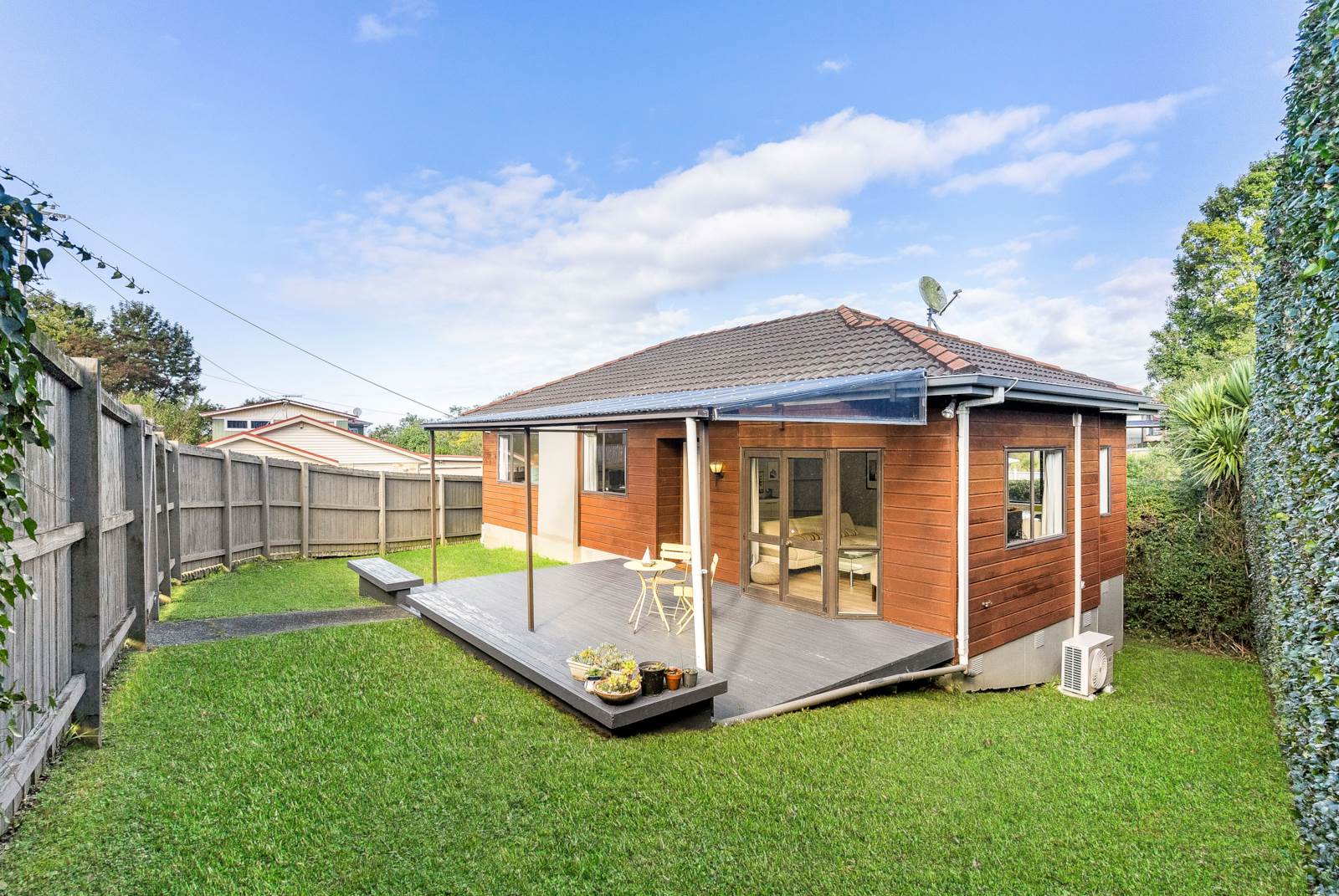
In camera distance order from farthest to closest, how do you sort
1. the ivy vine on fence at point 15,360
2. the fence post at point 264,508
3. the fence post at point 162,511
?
the fence post at point 264,508
the fence post at point 162,511
the ivy vine on fence at point 15,360

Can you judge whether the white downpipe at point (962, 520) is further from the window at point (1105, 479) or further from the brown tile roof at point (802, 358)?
the window at point (1105, 479)

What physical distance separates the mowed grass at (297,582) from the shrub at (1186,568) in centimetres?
940

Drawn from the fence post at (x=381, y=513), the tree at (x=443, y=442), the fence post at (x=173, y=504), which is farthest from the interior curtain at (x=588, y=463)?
the tree at (x=443, y=442)

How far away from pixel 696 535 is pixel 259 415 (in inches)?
1263

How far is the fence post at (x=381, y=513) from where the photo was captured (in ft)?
40.5

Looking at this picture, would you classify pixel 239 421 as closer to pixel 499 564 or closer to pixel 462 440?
pixel 462 440

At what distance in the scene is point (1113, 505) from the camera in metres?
8.72

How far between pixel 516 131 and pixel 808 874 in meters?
15.1

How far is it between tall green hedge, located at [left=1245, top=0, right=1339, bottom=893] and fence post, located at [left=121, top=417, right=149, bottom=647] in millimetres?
7340

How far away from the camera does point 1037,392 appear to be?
20.1ft

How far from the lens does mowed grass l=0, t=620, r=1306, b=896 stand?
2.78 m

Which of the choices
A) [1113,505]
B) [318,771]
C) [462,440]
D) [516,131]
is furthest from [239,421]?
[1113,505]

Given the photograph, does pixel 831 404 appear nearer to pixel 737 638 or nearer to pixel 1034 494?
pixel 737 638

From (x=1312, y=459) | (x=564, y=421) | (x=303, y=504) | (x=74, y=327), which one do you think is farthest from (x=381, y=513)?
(x=74, y=327)
